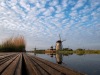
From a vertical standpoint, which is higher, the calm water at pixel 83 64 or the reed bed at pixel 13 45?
A: the reed bed at pixel 13 45

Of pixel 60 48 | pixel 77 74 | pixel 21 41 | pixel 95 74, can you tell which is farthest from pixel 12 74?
pixel 60 48

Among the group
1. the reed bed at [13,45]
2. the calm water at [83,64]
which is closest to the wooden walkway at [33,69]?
the calm water at [83,64]

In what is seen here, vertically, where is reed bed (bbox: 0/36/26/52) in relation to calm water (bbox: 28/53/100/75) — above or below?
above

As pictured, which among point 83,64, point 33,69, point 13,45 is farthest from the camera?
point 13,45

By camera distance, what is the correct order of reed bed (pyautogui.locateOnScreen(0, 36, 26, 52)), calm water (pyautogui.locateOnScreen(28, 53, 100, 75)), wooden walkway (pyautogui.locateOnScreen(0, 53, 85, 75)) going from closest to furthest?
wooden walkway (pyautogui.locateOnScreen(0, 53, 85, 75)), calm water (pyautogui.locateOnScreen(28, 53, 100, 75)), reed bed (pyautogui.locateOnScreen(0, 36, 26, 52))

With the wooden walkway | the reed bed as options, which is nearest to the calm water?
the wooden walkway

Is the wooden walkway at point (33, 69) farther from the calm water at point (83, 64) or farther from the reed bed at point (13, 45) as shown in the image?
the reed bed at point (13, 45)

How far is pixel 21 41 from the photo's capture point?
50.8 metres

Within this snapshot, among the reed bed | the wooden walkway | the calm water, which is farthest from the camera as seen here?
the reed bed

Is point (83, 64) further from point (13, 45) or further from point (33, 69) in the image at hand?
point (13, 45)

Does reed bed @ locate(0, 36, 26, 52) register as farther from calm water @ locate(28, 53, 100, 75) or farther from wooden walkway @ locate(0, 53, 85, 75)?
wooden walkway @ locate(0, 53, 85, 75)

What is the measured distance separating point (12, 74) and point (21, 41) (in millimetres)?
46961

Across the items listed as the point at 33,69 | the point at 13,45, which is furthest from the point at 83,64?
the point at 13,45

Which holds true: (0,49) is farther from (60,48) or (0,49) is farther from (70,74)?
(70,74)
